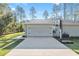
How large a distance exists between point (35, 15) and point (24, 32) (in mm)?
2175

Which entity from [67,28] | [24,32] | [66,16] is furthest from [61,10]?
[24,32]

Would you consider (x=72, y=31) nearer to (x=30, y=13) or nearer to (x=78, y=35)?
(x=78, y=35)

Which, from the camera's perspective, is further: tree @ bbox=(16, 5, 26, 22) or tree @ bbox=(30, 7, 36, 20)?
tree @ bbox=(30, 7, 36, 20)

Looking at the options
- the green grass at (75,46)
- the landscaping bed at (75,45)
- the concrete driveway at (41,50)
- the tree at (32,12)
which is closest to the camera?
the concrete driveway at (41,50)

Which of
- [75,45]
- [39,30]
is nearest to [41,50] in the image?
[75,45]

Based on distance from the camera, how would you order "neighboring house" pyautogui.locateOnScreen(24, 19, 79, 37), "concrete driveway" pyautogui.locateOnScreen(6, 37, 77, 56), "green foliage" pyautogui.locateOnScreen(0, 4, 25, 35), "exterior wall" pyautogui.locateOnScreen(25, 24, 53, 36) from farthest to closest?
"exterior wall" pyautogui.locateOnScreen(25, 24, 53, 36)
"neighboring house" pyautogui.locateOnScreen(24, 19, 79, 37)
"green foliage" pyautogui.locateOnScreen(0, 4, 25, 35)
"concrete driveway" pyautogui.locateOnScreen(6, 37, 77, 56)

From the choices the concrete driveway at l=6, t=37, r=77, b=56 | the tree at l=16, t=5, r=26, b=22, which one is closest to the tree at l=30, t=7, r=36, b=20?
the tree at l=16, t=5, r=26, b=22

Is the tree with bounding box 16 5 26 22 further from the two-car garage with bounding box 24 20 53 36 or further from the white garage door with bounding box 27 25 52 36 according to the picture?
the white garage door with bounding box 27 25 52 36

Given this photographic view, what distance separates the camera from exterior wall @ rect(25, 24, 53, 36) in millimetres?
25641

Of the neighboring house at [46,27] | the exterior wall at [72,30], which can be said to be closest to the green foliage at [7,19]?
the neighboring house at [46,27]

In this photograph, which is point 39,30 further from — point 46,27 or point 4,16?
point 4,16

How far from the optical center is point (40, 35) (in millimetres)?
25641

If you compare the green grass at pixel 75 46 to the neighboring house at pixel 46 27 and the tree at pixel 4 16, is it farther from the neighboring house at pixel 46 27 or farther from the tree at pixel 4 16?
the tree at pixel 4 16

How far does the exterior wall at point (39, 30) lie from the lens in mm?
25641
